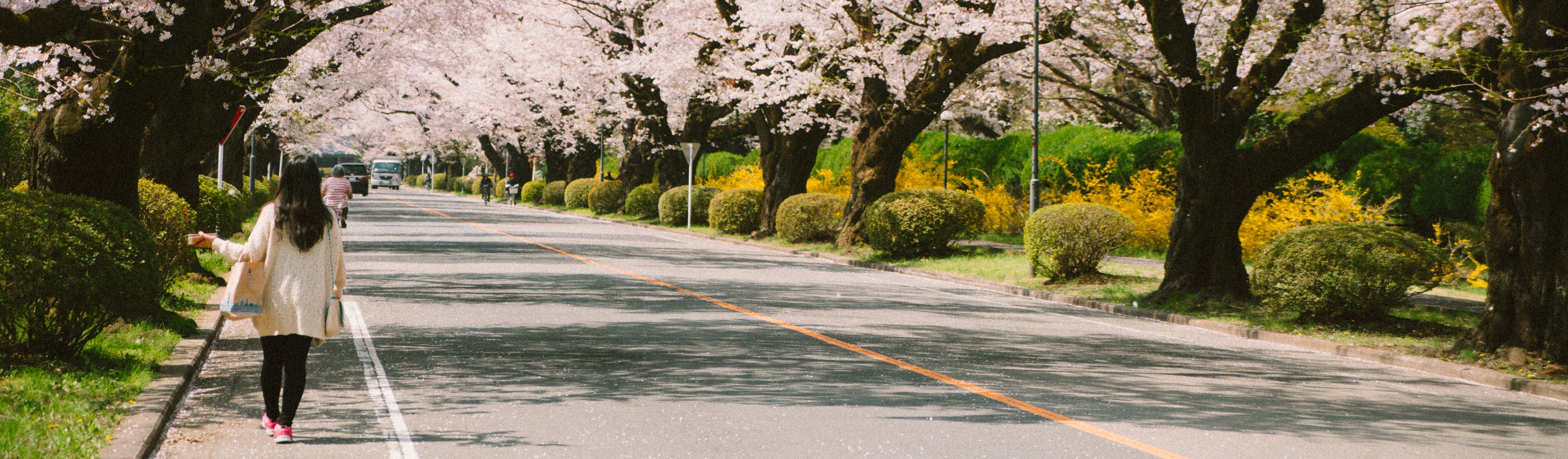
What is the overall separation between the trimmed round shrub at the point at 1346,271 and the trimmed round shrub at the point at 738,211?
1989 cm

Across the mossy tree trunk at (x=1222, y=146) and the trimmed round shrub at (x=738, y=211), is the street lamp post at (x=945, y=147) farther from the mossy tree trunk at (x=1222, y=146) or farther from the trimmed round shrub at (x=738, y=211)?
the mossy tree trunk at (x=1222, y=146)

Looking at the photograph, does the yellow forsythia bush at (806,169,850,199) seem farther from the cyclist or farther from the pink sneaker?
the pink sneaker

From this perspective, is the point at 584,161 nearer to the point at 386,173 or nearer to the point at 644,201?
the point at 644,201

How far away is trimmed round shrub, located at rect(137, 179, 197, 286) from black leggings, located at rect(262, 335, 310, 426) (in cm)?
688

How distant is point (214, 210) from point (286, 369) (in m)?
12.9

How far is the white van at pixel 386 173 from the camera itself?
94562mm

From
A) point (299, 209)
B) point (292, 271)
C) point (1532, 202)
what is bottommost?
point (292, 271)

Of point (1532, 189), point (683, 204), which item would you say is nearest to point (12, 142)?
point (1532, 189)

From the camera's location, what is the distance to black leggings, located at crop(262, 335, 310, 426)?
6.17 meters

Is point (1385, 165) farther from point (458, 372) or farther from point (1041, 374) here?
point (458, 372)

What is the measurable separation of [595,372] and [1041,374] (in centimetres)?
331

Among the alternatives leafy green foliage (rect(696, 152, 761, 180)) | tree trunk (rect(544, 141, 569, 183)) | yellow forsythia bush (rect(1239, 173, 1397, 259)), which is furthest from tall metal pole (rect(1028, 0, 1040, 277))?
tree trunk (rect(544, 141, 569, 183))

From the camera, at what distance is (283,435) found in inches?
242

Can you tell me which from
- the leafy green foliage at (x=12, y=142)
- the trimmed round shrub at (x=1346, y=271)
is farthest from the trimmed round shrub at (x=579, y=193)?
the trimmed round shrub at (x=1346, y=271)
